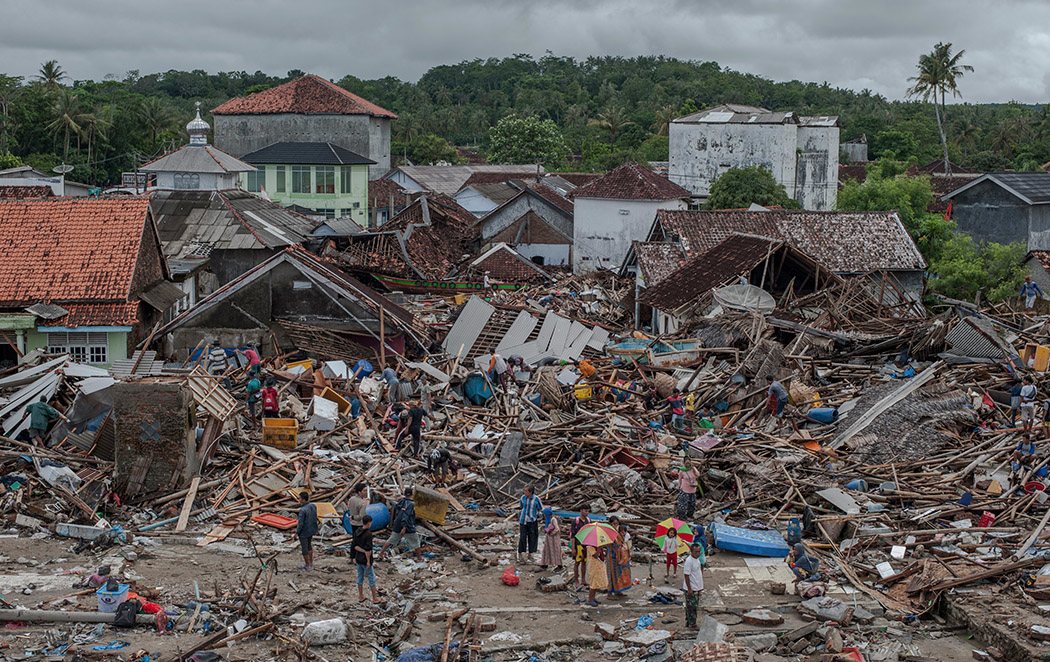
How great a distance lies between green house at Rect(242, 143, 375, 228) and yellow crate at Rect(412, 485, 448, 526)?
4238 centimetres

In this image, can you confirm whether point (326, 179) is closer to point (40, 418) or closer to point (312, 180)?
point (312, 180)

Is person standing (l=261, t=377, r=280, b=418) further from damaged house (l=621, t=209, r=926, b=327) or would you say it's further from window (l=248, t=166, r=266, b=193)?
window (l=248, t=166, r=266, b=193)

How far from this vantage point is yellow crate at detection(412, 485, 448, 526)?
51.4ft

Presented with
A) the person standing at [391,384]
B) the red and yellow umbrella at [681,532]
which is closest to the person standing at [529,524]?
the red and yellow umbrella at [681,532]

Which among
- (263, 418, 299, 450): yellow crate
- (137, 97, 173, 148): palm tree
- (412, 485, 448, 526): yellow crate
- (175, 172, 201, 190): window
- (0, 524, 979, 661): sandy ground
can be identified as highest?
(137, 97, 173, 148): palm tree

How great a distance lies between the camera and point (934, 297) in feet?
113

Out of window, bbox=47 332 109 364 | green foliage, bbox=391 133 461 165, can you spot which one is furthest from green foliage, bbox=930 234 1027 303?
green foliage, bbox=391 133 461 165

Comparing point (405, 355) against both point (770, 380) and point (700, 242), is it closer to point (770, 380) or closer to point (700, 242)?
point (770, 380)

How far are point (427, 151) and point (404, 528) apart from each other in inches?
2911

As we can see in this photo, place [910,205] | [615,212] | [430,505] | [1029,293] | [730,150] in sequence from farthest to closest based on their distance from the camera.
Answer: [730,150] → [615,212] → [910,205] → [1029,293] → [430,505]

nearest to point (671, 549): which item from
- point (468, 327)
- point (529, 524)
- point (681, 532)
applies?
point (681, 532)

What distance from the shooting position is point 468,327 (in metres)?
26.6

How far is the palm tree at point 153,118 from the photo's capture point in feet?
232

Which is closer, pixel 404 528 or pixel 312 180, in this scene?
pixel 404 528
